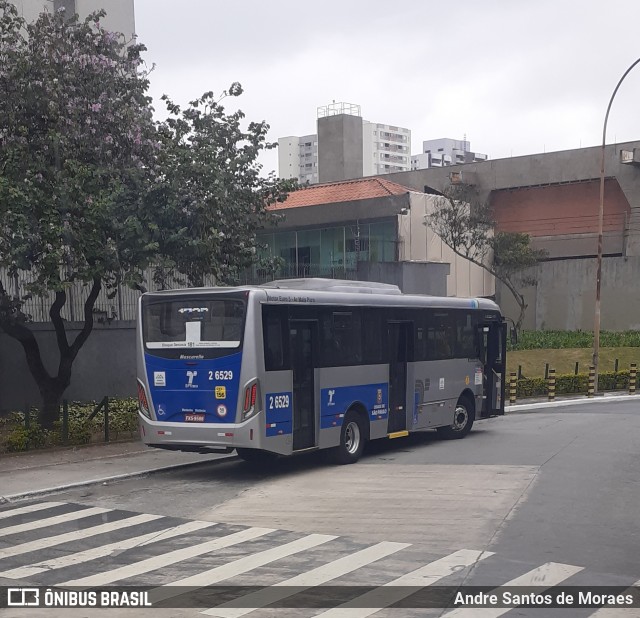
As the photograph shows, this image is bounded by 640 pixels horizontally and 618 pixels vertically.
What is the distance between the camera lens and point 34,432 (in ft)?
61.5

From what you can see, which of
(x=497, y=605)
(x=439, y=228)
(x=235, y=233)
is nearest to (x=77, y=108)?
(x=235, y=233)

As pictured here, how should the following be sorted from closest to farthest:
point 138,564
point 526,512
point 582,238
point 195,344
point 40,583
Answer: point 40,583 < point 138,564 < point 526,512 < point 195,344 < point 582,238

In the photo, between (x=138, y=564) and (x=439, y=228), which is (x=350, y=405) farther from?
(x=439, y=228)

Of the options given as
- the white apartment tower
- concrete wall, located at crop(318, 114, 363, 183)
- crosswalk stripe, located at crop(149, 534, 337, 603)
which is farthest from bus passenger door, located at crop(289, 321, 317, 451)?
the white apartment tower

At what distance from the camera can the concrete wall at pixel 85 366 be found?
24.0 m

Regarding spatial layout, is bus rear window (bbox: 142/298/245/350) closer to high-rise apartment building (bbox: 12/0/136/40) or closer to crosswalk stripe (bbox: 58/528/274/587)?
crosswalk stripe (bbox: 58/528/274/587)

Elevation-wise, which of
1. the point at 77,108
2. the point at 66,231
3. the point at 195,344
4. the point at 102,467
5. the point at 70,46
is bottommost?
the point at 102,467

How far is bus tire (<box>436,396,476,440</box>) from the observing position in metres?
21.4

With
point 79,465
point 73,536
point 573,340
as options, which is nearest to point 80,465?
point 79,465

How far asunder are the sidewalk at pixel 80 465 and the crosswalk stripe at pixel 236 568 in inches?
217

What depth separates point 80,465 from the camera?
55.8ft

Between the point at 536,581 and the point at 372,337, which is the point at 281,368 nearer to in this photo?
the point at 372,337

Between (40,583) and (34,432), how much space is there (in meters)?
10.3

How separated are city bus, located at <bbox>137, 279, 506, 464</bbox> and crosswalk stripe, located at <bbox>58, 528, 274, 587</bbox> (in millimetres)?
3798
